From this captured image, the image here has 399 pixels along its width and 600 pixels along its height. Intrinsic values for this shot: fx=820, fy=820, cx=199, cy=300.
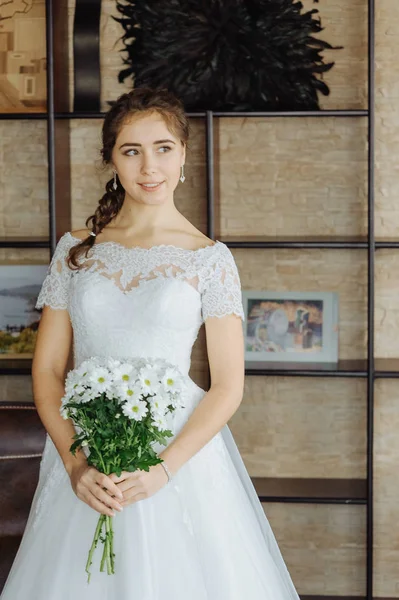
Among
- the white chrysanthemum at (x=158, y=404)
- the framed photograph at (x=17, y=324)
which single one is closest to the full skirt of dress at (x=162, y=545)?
the white chrysanthemum at (x=158, y=404)

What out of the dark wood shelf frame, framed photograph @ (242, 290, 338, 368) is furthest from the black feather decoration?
the dark wood shelf frame

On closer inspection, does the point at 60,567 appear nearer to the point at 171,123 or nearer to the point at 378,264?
the point at 171,123

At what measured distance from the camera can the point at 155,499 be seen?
1896mm

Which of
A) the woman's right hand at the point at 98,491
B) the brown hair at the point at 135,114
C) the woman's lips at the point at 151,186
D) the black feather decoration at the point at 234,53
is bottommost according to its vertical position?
the woman's right hand at the point at 98,491

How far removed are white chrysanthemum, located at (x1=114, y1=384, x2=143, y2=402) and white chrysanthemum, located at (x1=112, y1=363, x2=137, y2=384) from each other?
0.7 inches

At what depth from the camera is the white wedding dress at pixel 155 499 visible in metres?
1.83

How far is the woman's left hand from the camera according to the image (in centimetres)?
176

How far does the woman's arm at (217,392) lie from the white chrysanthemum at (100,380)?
0.30m

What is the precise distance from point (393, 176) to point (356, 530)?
145cm

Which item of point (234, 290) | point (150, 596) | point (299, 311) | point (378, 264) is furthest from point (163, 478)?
point (378, 264)

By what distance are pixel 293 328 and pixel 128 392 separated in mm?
1675

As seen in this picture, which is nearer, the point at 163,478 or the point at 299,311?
the point at 163,478

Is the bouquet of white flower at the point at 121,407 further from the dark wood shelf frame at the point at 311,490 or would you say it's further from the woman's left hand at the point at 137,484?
the dark wood shelf frame at the point at 311,490

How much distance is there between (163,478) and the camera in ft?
6.05
